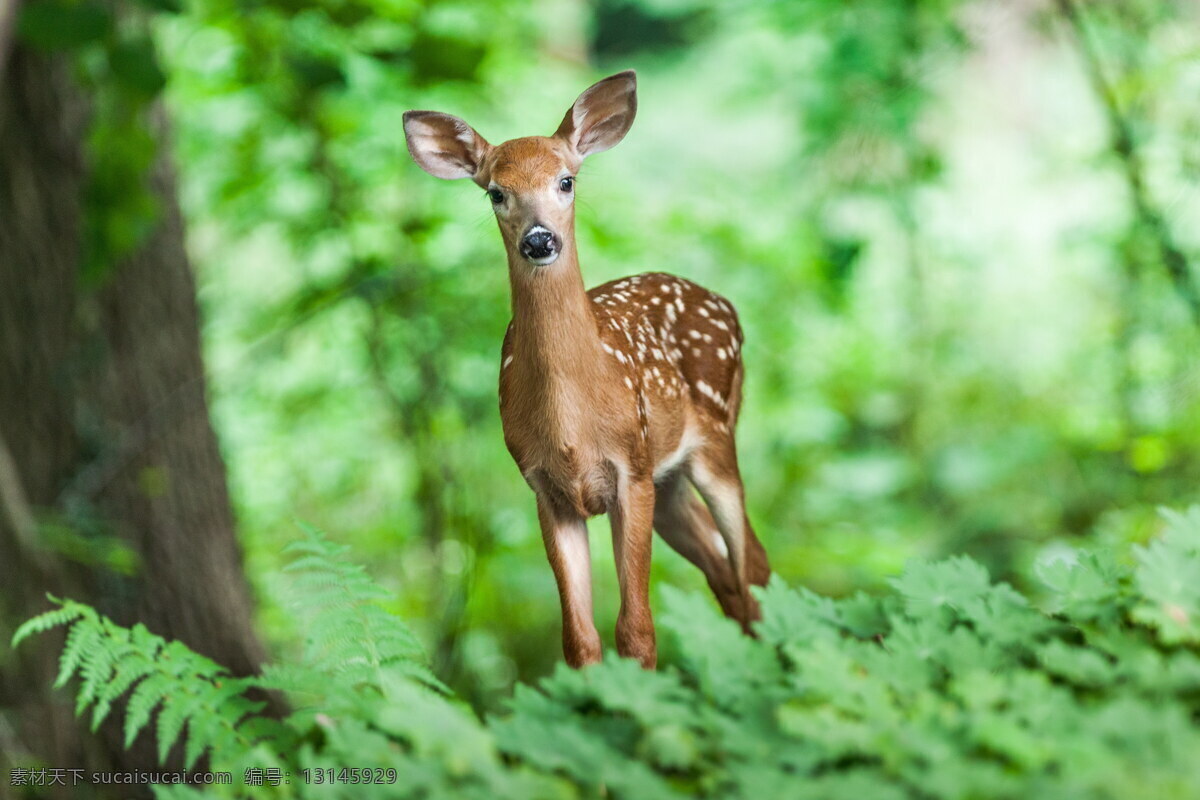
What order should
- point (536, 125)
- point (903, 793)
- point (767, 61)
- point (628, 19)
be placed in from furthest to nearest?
1. point (628, 19)
2. point (767, 61)
3. point (536, 125)
4. point (903, 793)

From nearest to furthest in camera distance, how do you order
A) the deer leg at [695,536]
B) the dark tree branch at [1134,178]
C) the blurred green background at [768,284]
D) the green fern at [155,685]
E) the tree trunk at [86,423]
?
the green fern at [155,685] → the deer leg at [695,536] → the dark tree branch at [1134,178] → the tree trunk at [86,423] → the blurred green background at [768,284]

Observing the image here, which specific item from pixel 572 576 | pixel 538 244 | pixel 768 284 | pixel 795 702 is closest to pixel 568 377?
pixel 538 244

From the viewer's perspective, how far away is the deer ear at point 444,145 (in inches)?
65.0

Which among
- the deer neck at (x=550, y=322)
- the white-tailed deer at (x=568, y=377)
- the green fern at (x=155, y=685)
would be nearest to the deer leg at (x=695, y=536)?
the white-tailed deer at (x=568, y=377)

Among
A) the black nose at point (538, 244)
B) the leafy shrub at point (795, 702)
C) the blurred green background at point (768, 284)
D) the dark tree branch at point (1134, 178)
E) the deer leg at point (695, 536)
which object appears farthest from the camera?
the blurred green background at point (768, 284)

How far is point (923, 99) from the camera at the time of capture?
3.88 meters

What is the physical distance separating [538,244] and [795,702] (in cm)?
71

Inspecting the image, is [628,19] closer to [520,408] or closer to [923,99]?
[923,99]

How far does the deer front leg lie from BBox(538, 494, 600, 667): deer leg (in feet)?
0.16

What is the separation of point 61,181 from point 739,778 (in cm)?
299

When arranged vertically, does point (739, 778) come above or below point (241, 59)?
below

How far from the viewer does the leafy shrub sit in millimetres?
1154

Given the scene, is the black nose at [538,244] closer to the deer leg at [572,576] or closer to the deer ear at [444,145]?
the deer ear at [444,145]

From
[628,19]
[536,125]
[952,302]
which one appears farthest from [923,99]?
[628,19]
